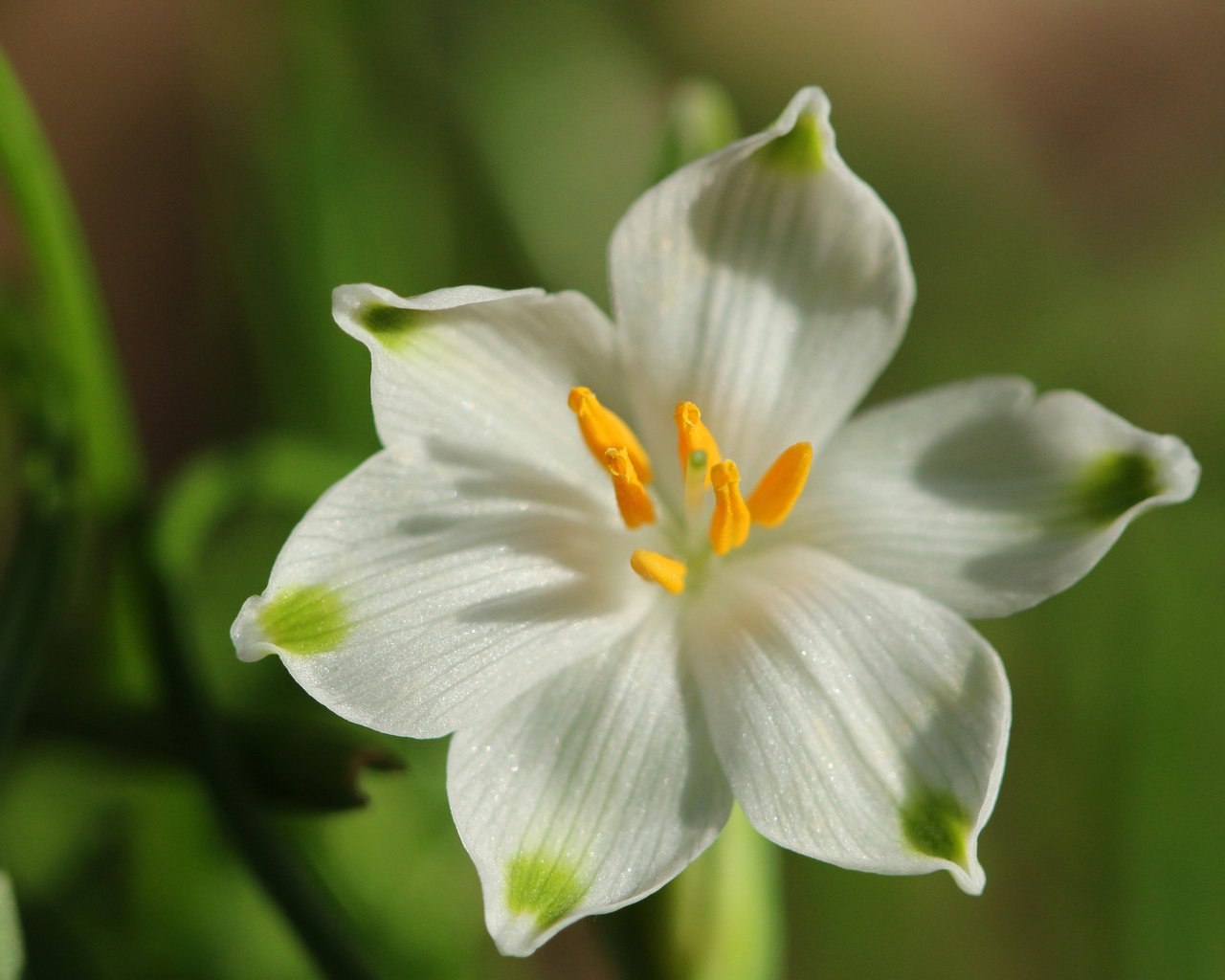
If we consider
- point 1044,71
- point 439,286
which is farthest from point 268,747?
point 1044,71

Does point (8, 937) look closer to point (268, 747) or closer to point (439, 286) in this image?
point (268, 747)

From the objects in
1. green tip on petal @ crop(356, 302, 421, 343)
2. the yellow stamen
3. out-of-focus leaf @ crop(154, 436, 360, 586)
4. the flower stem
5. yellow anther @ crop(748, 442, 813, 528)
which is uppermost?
green tip on petal @ crop(356, 302, 421, 343)

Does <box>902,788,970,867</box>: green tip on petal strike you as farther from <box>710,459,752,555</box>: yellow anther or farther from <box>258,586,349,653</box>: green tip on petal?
<box>258,586,349,653</box>: green tip on petal

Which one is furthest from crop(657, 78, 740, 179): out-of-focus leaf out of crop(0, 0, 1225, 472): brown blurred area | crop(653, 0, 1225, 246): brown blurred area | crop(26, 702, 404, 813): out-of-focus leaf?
crop(653, 0, 1225, 246): brown blurred area

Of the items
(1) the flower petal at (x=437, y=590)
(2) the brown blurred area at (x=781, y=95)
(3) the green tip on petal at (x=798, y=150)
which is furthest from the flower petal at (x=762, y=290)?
(2) the brown blurred area at (x=781, y=95)

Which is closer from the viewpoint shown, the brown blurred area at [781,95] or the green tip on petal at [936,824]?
the green tip on petal at [936,824]

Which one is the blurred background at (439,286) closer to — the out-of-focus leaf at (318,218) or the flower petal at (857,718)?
the out-of-focus leaf at (318,218)
